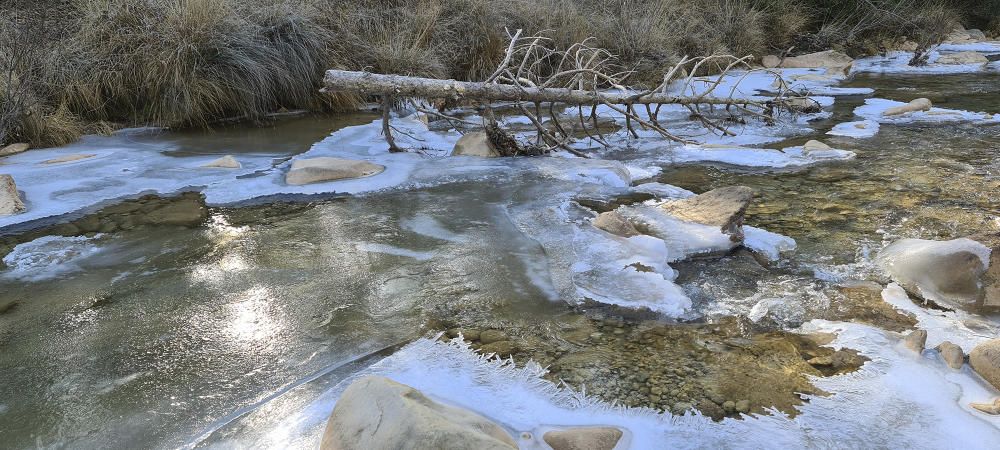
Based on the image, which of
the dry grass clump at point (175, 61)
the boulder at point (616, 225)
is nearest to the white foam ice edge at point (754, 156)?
the boulder at point (616, 225)

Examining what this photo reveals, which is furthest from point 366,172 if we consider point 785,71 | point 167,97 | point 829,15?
point 829,15

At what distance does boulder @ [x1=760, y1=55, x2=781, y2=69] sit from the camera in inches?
404

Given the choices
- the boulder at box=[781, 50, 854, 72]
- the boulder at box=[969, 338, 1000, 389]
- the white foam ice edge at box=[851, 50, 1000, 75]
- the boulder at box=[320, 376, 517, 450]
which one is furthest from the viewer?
the boulder at box=[781, 50, 854, 72]

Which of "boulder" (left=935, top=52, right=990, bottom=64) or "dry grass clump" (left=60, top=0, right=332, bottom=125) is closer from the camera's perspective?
"dry grass clump" (left=60, top=0, right=332, bottom=125)

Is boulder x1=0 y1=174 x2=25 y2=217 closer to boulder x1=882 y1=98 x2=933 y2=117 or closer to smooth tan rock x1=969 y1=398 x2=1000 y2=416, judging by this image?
smooth tan rock x1=969 y1=398 x2=1000 y2=416

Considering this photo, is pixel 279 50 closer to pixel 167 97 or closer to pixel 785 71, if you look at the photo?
pixel 167 97

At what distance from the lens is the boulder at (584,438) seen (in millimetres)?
1697

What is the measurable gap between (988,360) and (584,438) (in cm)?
131

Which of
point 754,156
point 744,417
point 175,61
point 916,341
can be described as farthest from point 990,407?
point 175,61

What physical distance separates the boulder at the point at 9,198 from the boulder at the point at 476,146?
2.84 m

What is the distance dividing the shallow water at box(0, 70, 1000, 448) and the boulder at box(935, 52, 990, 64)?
7.32 m

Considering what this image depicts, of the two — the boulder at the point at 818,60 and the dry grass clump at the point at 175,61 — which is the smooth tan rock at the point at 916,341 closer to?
the dry grass clump at the point at 175,61

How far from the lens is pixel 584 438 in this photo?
5.62ft

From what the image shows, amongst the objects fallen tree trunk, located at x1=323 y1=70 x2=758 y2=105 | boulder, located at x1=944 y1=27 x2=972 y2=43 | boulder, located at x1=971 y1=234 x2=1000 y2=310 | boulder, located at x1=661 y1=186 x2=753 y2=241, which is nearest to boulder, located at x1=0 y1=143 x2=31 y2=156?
fallen tree trunk, located at x1=323 y1=70 x2=758 y2=105
